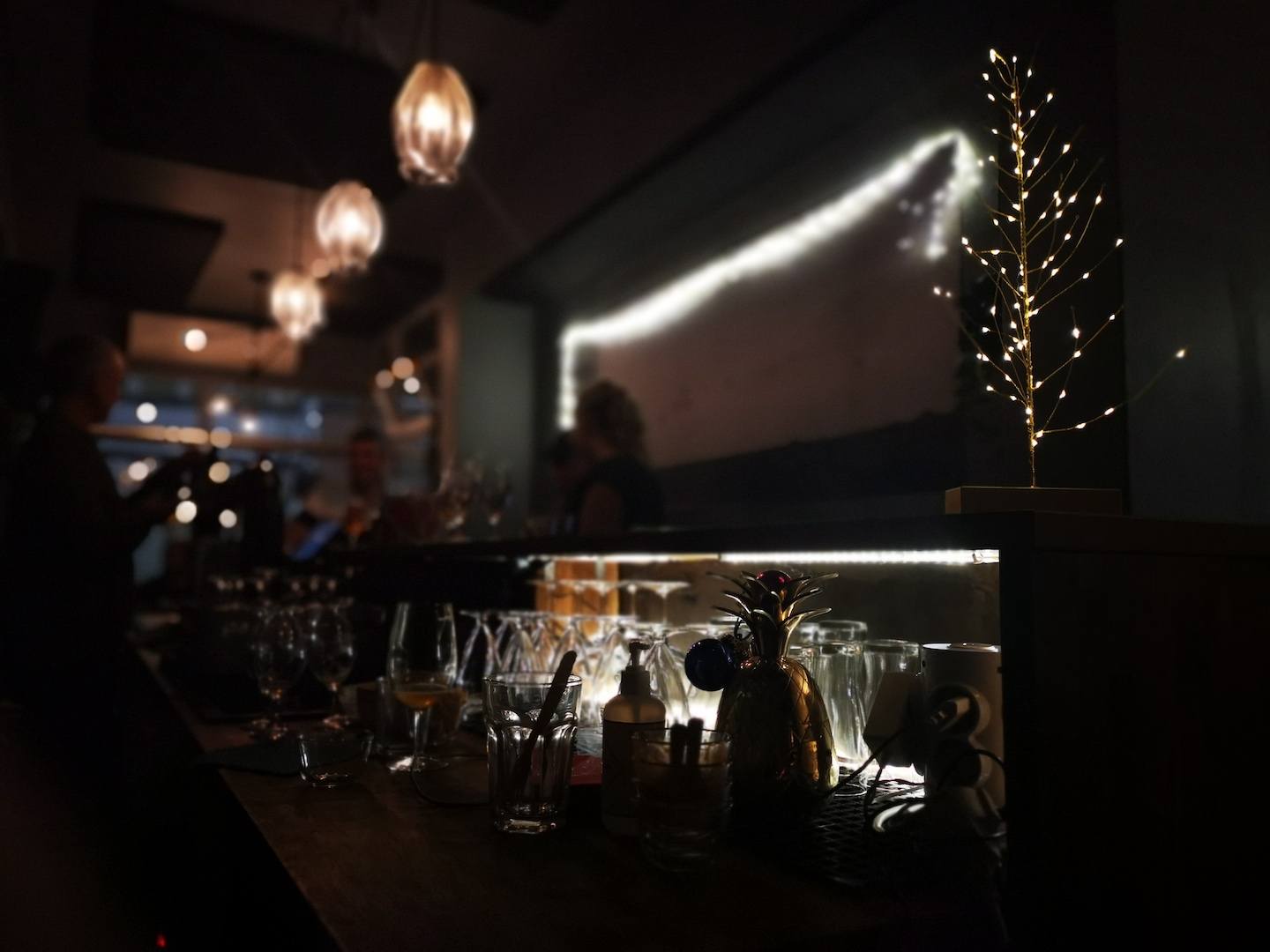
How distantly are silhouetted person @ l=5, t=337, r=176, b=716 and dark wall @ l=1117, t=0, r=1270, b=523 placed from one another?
292 cm

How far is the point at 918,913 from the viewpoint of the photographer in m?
0.89

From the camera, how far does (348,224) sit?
12.2 ft

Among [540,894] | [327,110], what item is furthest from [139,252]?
[540,894]

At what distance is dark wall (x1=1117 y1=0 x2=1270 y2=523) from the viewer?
1556 millimetres

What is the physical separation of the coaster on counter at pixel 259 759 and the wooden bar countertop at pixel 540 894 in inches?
7.2

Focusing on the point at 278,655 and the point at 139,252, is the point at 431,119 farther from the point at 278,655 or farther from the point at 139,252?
the point at 139,252

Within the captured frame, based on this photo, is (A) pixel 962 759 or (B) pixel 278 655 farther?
(B) pixel 278 655

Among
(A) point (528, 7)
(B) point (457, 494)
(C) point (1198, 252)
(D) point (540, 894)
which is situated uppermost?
(A) point (528, 7)

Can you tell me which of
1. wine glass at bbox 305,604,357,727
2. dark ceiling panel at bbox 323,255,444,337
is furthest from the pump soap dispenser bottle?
dark ceiling panel at bbox 323,255,444,337

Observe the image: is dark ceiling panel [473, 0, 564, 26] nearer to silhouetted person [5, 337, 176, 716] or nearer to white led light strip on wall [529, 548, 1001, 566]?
silhouetted person [5, 337, 176, 716]

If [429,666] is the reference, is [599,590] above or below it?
above

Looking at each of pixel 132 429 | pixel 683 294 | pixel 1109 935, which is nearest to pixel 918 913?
pixel 1109 935

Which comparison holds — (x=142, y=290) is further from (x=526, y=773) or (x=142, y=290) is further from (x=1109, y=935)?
(x=1109, y=935)

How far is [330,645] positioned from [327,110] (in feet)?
9.18
